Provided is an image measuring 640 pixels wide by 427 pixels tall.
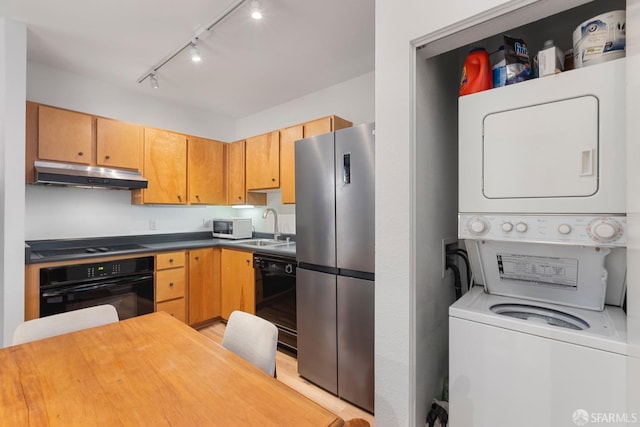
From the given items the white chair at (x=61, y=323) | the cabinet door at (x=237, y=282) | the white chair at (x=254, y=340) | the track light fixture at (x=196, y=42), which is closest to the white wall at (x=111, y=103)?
the track light fixture at (x=196, y=42)

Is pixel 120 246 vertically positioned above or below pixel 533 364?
above

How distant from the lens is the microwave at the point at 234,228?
3432mm

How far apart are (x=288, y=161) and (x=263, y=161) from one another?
1.40ft

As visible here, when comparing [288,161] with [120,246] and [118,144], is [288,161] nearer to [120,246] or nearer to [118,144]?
[118,144]

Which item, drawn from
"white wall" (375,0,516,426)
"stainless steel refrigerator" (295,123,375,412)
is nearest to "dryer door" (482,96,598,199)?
"white wall" (375,0,516,426)

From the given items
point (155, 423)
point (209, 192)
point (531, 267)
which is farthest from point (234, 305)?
point (531, 267)

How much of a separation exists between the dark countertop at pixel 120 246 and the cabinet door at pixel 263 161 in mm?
709

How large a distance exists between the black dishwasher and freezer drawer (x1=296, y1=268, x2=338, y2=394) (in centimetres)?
23

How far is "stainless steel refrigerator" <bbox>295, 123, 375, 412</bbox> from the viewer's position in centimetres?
179

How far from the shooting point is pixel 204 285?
308cm

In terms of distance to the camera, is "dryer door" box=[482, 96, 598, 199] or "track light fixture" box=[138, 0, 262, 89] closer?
"dryer door" box=[482, 96, 598, 199]

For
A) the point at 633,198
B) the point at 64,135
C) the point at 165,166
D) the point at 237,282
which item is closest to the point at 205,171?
the point at 165,166

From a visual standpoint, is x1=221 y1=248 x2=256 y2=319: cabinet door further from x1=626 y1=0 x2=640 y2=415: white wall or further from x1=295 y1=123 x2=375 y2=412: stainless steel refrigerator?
x1=626 y1=0 x2=640 y2=415: white wall

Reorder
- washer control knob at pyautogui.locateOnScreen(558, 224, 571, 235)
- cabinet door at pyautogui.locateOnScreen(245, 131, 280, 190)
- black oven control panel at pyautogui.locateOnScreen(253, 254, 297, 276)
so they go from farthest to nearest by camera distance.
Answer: cabinet door at pyautogui.locateOnScreen(245, 131, 280, 190) → black oven control panel at pyautogui.locateOnScreen(253, 254, 297, 276) → washer control knob at pyautogui.locateOnScreen(558, 224, 571, 235)
